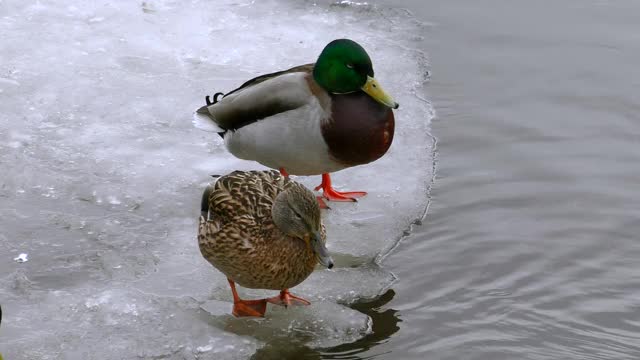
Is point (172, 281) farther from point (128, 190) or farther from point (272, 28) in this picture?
point (272, 28)

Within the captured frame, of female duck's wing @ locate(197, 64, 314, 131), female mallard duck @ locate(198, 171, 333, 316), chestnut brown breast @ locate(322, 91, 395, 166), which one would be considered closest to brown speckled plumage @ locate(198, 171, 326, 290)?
female mallard duck @ locate(198, 171, 333, 316)

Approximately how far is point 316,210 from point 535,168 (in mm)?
2079

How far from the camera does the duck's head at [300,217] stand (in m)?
3.96

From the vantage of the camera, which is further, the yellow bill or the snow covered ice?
the yellow bill

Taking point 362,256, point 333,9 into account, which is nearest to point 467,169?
point 362,256

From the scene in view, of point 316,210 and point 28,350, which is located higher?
point 316,210

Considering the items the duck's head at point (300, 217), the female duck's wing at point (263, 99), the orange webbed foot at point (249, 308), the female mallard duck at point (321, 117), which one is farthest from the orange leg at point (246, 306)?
the female duck's wing at point (263, 99)

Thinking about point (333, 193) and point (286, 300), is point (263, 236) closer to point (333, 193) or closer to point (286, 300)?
point (286, 300)

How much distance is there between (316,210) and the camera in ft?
13.1

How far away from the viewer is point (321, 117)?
4.99 m

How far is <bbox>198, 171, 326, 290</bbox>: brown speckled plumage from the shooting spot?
4.02 metres

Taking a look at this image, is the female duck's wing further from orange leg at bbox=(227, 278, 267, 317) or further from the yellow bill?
orange leg at bbox=(227, 278, 267, 317)

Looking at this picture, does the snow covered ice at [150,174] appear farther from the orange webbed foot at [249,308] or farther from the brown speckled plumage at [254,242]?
the brown speckled plumage at [254,242]

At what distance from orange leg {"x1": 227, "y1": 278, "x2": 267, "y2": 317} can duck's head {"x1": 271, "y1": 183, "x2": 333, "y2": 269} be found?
1.22 ft
